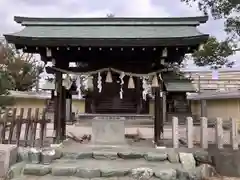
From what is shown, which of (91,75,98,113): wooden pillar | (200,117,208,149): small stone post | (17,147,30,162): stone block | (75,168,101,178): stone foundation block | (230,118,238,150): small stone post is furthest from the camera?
(91,75,98,113): wooden pillar

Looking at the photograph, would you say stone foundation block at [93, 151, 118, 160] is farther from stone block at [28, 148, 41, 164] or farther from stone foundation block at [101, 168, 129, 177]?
stone block at [28, 148, 41, 164]

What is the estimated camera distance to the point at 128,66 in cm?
866

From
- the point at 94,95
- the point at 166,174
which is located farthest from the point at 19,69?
the point at 166,174

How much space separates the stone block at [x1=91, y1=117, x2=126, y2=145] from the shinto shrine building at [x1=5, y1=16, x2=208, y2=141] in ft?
3.30

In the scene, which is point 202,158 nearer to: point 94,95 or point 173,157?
point 173,157

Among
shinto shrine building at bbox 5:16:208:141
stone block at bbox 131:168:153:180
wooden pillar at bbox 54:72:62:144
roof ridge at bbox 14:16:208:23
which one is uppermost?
roof ridge at bbox 14:16:208:23

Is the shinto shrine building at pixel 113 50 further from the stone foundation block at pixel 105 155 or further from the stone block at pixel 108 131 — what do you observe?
the stone foundation block at pixel 105 155

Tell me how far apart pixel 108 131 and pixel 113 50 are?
2406 mm

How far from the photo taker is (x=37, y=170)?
610 centimetres

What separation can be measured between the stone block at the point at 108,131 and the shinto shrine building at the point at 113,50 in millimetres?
1005

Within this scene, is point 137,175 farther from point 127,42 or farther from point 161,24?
point 161,24

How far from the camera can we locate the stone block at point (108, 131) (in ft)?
27.2

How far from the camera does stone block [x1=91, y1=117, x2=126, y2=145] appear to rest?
326 inches

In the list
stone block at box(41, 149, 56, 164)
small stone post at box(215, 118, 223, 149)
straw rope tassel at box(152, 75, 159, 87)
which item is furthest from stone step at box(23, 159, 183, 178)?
straw rope tassel at box(152, 75, 159, 87)
